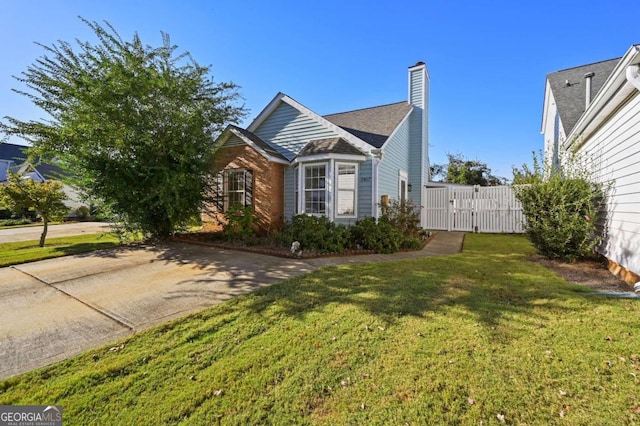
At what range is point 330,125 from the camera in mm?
9984

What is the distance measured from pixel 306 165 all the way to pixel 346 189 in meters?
1.66

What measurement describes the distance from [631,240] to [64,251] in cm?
1316

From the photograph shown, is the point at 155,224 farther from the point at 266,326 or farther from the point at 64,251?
the point at 266,326

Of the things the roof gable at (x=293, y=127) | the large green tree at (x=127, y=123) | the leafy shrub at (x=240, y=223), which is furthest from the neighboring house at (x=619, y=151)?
the large green tree at (x=127, y=123)

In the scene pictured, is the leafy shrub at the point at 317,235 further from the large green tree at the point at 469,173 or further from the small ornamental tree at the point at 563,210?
the large green tree at the point at 469,173

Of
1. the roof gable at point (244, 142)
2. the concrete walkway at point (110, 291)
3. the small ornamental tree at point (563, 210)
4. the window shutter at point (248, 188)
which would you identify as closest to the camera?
the concrete walkway at point (110, 291)

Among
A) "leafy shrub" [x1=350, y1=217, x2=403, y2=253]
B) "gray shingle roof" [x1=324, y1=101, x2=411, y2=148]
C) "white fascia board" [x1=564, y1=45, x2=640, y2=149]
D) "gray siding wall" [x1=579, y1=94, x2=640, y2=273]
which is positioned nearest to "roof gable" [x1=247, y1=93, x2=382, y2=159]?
"gray shingle roof" [x1=324, y1=101, x2=411, y2=148]

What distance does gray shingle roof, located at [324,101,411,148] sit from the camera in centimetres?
1043

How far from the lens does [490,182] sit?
104ft

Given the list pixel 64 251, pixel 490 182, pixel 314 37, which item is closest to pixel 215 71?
pixel 314 37

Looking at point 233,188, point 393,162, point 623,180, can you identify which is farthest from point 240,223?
point 623,180

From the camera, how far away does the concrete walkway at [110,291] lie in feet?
10.2

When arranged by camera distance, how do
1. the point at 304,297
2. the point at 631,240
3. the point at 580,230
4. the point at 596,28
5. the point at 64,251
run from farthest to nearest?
the point at 596,28 → the point at 64,251 → the point at 580,230 → the point at 631,240 → the point at 304,297

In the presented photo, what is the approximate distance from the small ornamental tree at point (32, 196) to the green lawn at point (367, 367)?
31.8 feet
